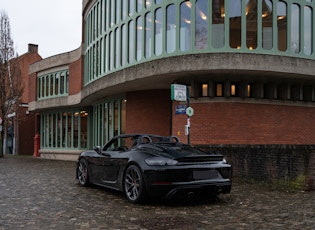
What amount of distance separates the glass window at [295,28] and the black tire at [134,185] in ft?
29.8

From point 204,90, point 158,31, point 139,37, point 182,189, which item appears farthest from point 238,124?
point 182,189

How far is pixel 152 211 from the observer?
6859 mm

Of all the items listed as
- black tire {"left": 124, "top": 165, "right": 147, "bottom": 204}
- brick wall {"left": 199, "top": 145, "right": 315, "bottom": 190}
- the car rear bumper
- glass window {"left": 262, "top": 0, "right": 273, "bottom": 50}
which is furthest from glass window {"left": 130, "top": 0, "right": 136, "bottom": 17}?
the car rear bumper

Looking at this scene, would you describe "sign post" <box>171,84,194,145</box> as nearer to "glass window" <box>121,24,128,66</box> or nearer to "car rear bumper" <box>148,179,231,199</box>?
"car rear bumper" <box>148,179,231,199</box>

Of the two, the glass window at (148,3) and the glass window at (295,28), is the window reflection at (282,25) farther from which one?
the glass window at (148,3)

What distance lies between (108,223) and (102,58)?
46.6ft

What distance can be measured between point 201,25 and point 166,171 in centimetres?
821

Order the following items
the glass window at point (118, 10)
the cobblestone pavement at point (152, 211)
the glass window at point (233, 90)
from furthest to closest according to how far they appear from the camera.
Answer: the glass window at point (118, 10), the glass window at point (233, 90), the cobblestone pavement at point (152, 211)

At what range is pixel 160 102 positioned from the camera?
1836 centimetres

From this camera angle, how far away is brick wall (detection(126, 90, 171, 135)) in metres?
18.2

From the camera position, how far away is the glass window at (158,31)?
14898 mm

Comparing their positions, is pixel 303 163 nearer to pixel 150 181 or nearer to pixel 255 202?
pixel 255 202

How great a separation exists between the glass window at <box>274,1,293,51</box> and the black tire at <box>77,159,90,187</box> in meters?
8.13

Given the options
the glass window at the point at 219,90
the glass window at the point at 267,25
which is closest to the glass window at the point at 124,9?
the glass window at the point at 219,90
